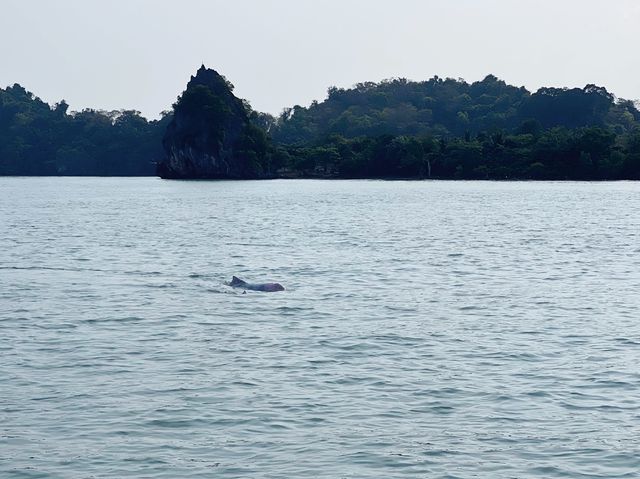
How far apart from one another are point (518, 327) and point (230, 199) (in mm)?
92197

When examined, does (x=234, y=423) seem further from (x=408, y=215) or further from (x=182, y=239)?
(x=408, y=215)

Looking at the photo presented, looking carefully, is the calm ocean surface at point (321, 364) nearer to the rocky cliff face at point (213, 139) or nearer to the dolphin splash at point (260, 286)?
the dolphin splash at point (260, 286)

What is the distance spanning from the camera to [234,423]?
1625 centimetres

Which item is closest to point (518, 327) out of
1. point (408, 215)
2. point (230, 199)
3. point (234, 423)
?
point (234, 423)

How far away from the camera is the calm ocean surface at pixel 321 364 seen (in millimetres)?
14664

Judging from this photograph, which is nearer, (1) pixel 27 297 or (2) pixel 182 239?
(1) pixel 27 297

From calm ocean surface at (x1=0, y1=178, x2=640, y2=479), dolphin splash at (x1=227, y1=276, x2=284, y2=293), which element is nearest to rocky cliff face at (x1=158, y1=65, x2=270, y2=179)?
calm ocean surface at (x1=0, y1=178, x2=640, y2=479)

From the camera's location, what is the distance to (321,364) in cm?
2077

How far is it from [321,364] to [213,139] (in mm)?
167528

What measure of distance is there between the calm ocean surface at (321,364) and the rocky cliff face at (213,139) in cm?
13994

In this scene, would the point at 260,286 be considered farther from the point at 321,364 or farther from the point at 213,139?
the point at 213,139

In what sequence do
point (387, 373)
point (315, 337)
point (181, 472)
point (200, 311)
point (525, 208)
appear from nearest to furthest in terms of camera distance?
1. point (181, 472)
2. point (387, 373)
3. point (315, 337)
4. point (200, 311)
5. point (525, 208)

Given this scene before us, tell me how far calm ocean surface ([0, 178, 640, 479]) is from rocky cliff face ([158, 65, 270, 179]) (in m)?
140

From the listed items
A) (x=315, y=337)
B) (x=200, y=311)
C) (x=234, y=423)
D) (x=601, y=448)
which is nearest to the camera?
(x=601, y=448)
